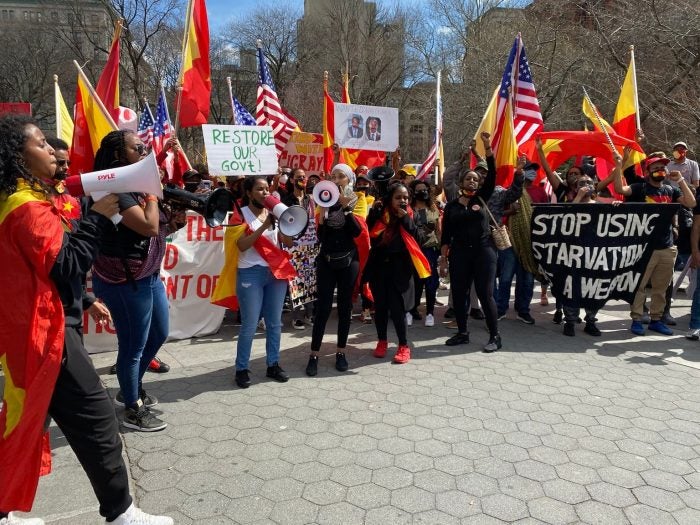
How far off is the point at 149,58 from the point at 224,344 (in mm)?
29367

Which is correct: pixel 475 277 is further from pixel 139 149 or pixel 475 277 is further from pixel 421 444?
pixel 139 149

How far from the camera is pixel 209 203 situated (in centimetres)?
333

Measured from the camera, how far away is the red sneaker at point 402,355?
4949 mm

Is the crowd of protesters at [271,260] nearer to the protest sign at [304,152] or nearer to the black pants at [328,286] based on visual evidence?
the black pants at [328,286]

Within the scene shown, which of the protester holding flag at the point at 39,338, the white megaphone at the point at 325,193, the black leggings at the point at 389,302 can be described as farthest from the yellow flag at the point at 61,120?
the protester holding flag at the point at 39,338

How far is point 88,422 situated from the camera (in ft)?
7.25

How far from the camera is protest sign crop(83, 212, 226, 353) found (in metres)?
5.81

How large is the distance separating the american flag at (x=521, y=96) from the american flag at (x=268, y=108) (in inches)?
127

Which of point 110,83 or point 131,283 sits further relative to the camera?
point 110,83

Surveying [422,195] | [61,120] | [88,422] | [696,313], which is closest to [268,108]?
[61,120]

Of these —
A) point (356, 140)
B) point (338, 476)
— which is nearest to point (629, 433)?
point (338, 476)

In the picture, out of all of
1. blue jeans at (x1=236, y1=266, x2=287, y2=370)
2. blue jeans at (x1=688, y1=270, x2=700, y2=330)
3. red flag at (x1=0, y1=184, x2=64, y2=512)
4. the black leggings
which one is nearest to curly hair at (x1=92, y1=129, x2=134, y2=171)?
red flag at (x1=0, y1=184, x2=64, y2=512)

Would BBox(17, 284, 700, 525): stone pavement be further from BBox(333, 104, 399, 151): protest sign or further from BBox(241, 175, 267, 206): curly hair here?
BBox(333, 104, 399, 151): protest sign

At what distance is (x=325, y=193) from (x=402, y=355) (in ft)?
5.79
